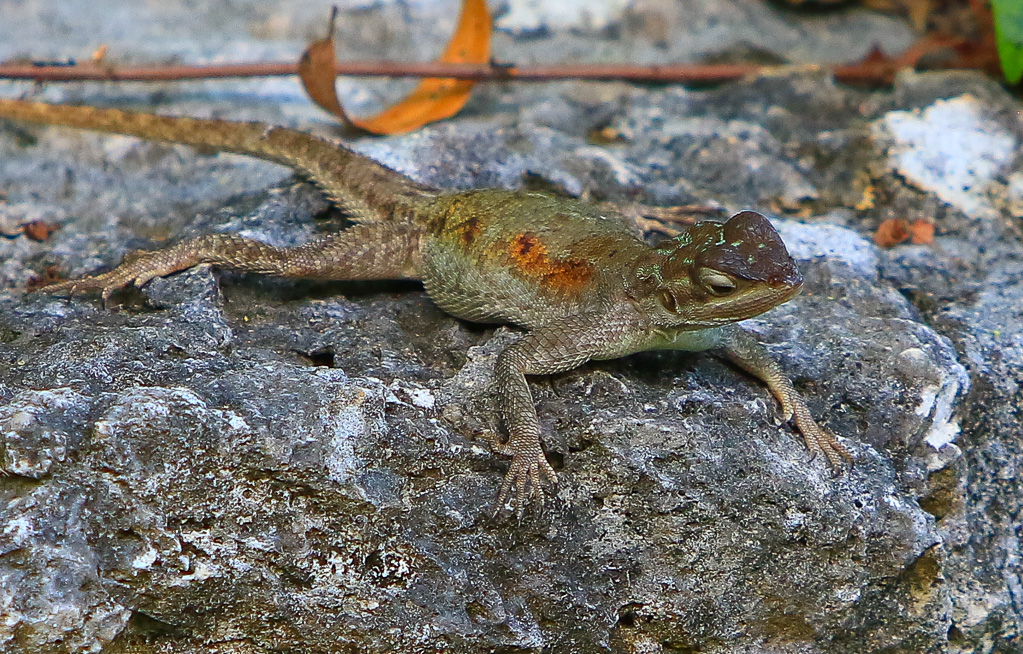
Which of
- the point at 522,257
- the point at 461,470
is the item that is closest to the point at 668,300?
the point at 522,257

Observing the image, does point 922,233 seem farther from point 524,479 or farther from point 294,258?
point 294,258

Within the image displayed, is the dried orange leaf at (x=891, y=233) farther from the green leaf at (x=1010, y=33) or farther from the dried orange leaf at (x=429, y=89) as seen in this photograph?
the dried orange leaf at (x=429, y=89)

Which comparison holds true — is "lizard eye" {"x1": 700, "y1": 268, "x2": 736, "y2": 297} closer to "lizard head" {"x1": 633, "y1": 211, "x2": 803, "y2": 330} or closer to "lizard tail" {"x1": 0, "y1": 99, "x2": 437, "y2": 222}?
"lizard head" {"x1": 633, "y1": 211, "x2": 803, "y2": 330}

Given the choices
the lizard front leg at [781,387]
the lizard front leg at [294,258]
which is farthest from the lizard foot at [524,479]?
the lizard front leg at [294,258]

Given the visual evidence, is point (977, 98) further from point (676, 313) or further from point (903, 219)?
point (676, 313)

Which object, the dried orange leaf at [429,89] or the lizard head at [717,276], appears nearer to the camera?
the lizard head at [717,276]

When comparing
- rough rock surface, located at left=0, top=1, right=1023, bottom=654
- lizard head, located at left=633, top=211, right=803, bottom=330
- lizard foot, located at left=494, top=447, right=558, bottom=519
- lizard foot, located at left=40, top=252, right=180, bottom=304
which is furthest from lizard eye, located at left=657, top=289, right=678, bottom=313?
lizard foot, located at left=40, top=252, right=180, bottom=304

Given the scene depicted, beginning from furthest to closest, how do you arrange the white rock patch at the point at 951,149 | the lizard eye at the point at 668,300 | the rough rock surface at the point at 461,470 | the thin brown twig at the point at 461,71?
the thin brown twig at the point at 461,71 → the white rock patch at the point at 951,149 → the lizard eye at the point at 668,300 → the rough rock surface at the point at 461,470
